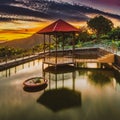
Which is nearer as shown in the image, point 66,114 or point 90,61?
point 66,114

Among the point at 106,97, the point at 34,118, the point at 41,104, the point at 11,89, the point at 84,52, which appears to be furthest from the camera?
the point at 84,52

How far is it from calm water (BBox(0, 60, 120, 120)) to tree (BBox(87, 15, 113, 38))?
3280 cm

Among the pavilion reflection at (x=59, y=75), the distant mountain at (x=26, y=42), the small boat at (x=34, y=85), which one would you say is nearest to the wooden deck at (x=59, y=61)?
the pavilion reflection at (x=59, y=75)

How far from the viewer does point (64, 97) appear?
43.1 feet

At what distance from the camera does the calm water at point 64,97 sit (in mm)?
10558

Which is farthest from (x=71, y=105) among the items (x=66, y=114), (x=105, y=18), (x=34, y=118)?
(x=105, y=18)

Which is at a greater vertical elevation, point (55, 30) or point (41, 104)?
point (55, 30)

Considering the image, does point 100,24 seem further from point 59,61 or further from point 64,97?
point 64,97

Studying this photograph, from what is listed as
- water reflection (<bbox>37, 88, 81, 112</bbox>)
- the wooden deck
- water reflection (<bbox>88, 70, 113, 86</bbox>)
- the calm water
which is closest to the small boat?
the calm water

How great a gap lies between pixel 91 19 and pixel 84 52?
19.7 metres

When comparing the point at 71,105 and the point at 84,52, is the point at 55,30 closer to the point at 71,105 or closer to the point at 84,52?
the point at 71,105

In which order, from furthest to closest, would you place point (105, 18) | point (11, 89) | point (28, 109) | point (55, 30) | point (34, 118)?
point (105, 18) < point (55, 30) < point (11, 89) < point (28, 109) < point (34, 118)

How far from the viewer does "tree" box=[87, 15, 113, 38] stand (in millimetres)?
51000

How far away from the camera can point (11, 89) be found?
14359 millimetres
